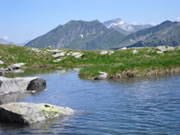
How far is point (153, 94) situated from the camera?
86.6ft

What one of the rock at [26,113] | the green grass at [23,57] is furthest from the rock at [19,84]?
the green grass at [23,57]

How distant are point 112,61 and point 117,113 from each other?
2023 inches

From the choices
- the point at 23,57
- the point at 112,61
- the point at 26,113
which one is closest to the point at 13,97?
the point at 26,113

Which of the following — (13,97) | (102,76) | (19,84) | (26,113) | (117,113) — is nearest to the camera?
(26,113)

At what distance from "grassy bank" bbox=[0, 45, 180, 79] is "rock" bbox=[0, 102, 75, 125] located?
2264cm

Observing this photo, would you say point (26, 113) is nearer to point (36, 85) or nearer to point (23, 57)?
point (36, 85)

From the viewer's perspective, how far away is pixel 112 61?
232 ft

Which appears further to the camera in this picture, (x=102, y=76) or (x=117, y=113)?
(x=102, y=76)

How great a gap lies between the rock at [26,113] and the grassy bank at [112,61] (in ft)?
74.3

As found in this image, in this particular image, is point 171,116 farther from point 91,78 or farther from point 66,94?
point 91,78

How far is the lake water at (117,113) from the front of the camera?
15961mm

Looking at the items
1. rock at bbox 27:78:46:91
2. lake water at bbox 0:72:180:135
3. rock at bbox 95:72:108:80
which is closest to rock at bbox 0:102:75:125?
lake water at bbox 0:72:180:135

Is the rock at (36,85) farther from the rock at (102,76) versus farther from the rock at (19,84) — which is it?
the rock at (102,76)

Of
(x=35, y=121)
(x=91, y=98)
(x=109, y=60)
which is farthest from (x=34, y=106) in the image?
(x=109, y=60)
